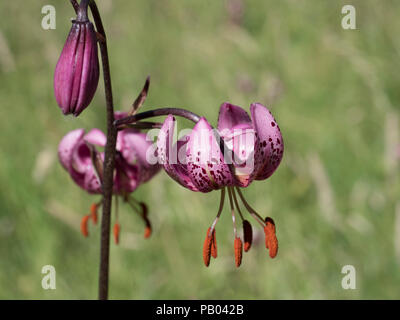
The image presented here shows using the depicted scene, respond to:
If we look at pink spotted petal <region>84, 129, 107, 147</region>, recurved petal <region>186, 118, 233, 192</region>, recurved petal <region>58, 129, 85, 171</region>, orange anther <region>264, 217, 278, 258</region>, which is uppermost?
pink spotted petal <region>84, 129, 107, 147</region>

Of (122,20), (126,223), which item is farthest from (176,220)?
(122,20)

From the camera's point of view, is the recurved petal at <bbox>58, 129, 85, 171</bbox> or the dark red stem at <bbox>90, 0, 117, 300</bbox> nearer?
the dark red stem at <bbox>90, 0, 117, 300</bbox>

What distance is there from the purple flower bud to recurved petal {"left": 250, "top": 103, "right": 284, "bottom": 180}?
301 millimetres

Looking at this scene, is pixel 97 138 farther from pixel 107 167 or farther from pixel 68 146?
pixel 107 167

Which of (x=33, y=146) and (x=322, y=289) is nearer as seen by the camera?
(x=322, y=289)

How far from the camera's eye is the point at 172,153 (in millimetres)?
1073

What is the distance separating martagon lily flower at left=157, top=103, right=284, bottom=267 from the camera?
1.02 m

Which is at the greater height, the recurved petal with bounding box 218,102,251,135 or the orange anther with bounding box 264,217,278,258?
the recurved petal with bounding box 218,102,251,135

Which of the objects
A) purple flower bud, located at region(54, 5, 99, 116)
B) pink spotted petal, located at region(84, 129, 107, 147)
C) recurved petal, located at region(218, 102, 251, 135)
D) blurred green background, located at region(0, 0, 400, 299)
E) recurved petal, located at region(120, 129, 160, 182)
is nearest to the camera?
purple flower bud, located at region(54, 5, 99, 116)

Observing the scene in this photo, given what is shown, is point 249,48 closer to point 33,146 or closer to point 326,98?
point 326,98

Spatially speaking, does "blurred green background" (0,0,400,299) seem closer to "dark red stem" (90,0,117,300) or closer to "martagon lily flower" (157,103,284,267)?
"dark red stem" (90,0,117,300)

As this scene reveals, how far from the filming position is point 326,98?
2912 millimetres

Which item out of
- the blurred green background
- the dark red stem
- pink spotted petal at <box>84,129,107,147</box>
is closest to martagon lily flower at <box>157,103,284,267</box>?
the dark red stem
